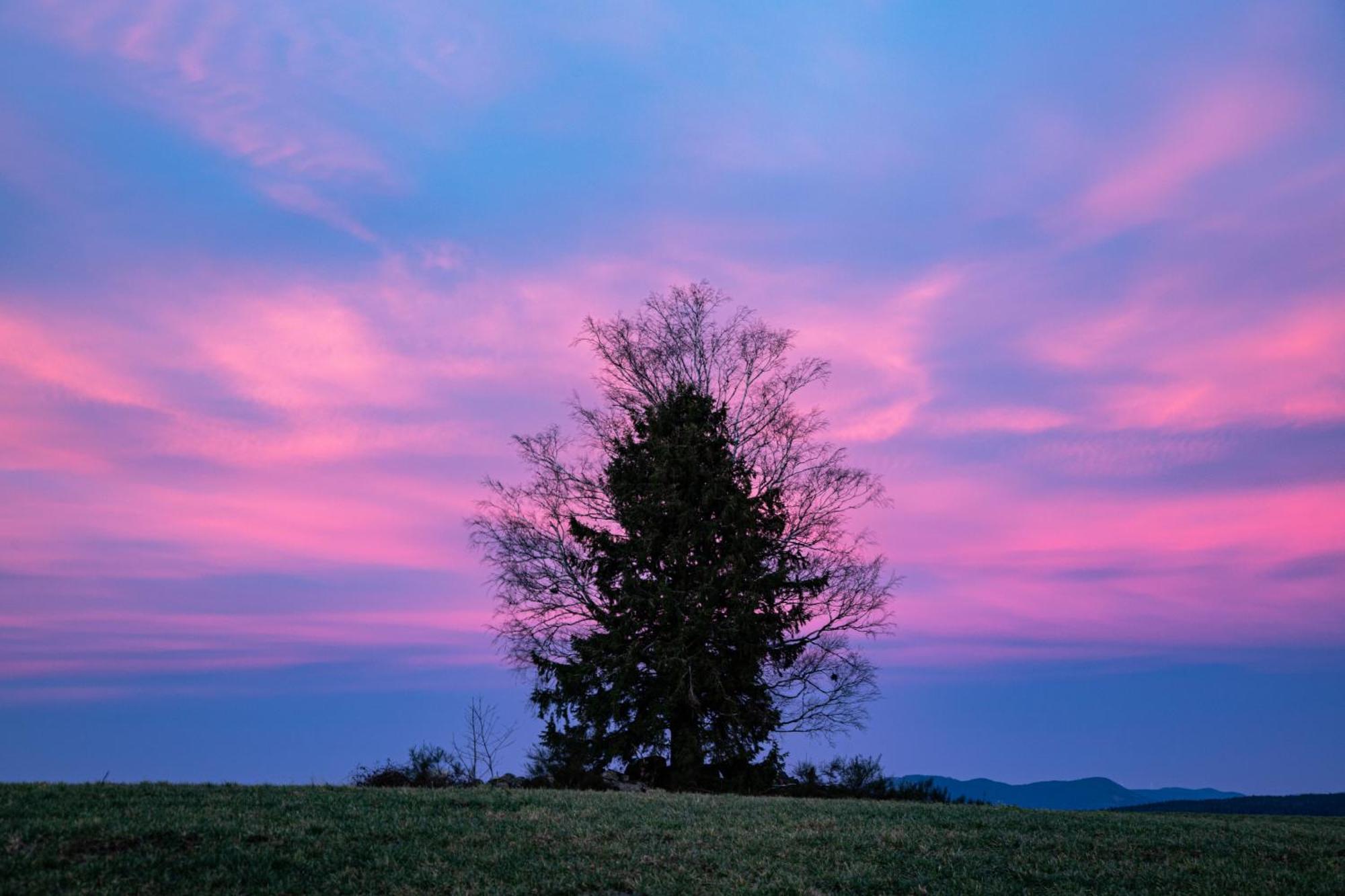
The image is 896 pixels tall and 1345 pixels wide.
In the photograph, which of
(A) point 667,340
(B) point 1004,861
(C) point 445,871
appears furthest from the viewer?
(A) point 667,340

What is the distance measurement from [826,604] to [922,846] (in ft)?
49.4

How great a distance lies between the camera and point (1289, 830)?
1872cm

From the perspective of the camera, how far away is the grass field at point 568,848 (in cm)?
1157

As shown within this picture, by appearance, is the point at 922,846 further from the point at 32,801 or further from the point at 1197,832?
the point at 32,801

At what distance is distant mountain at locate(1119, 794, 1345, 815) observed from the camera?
32656 millimetres

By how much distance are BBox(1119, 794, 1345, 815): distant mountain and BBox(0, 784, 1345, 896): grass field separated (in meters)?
17.5

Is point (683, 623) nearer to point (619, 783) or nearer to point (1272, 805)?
point (619, 783)

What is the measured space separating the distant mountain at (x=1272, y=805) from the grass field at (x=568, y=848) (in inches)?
688

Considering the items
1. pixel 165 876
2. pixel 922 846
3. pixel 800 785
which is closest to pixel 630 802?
pixel 922 846

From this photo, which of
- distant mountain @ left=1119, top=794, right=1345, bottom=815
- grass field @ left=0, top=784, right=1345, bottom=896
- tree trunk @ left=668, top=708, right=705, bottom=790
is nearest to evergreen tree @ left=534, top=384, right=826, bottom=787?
tree trunk @ left=668, top=708, right=705, bottom=790

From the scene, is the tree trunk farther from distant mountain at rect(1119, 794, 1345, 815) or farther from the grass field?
distant mountain at rect(1119, 794, 1345, 815)

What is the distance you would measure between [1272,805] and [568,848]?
32.9 meters

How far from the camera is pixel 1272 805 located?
3581 cm

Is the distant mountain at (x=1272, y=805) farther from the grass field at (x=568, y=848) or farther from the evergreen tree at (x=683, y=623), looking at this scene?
the grass field at (x=568, y=848)
